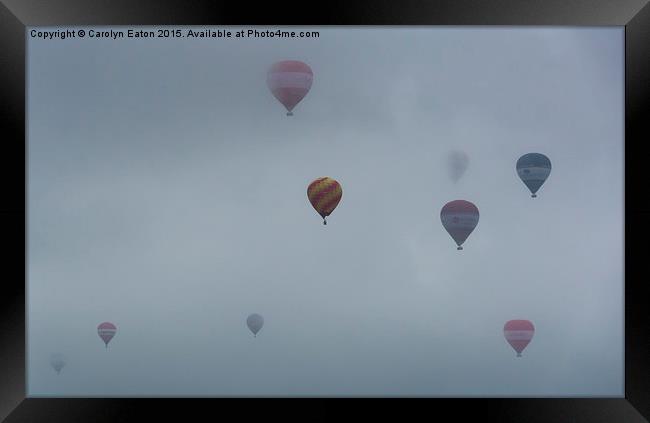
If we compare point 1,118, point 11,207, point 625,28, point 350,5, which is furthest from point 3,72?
point 625,28

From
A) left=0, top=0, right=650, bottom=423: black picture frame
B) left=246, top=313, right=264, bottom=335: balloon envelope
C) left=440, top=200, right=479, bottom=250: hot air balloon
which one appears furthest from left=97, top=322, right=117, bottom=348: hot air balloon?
left=440, top=200, right=479, bottom=250: hot air balloon

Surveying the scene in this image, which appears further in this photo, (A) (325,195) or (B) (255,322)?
(A) (325,195)

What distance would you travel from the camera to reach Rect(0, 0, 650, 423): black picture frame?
24.9ft

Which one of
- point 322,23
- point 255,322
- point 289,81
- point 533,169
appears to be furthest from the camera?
point 533,169

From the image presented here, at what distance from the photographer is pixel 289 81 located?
8.71 meters

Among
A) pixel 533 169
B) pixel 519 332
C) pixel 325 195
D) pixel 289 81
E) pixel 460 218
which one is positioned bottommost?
pixel 519 332

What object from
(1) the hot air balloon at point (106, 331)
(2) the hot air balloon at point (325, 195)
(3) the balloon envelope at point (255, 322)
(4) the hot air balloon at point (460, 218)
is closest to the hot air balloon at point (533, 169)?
(4) the hot air balloon at point (460, 218)

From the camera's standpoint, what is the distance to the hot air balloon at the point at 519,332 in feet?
25.9

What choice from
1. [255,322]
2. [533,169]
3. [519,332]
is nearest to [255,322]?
[255,322]

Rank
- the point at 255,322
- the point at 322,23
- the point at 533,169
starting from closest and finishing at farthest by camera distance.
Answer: the point at 322,23
the point at 255,322
the point at 533,169

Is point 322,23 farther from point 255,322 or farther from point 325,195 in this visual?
point 255,322

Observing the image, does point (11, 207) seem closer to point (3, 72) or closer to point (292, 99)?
point (3, 72)

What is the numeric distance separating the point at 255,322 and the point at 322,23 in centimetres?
230

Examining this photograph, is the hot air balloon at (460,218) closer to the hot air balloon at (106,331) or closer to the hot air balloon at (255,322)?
the hot air balloon at (255,322)
